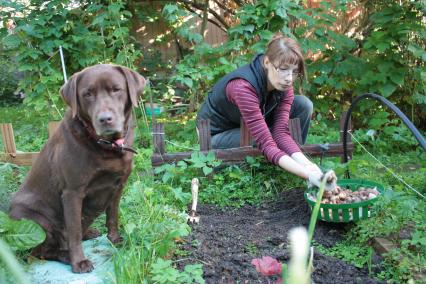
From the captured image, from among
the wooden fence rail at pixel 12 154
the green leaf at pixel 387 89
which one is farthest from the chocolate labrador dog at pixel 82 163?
the green leaf at pixel 387 89

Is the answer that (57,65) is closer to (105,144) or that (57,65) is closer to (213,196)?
(213,196)

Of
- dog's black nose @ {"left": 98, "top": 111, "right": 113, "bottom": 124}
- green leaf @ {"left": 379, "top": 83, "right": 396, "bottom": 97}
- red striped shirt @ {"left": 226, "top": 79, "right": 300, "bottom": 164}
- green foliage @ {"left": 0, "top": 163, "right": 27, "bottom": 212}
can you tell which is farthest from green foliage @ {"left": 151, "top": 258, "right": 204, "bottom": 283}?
green leaf @ {"left": 379, "top": 83, "right": 396, "bottom": 97}

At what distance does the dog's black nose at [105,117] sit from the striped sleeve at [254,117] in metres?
1.53

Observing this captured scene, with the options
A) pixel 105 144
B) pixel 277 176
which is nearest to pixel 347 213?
pixel 277 176

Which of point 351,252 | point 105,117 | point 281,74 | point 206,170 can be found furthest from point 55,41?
point 351,252

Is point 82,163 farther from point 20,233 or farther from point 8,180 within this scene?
point 8,180

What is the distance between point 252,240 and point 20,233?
1.42 meters

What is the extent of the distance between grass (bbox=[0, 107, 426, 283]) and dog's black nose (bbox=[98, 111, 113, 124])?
631 millimetres

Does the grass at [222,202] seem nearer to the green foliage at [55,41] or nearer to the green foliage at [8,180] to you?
the green foliage at [8,180]

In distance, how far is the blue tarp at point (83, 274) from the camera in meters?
2.42

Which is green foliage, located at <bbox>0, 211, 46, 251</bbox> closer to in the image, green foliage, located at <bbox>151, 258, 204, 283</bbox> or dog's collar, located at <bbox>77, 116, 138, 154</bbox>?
dog's collar, located at <bbox>77, 116, 138, 154</bbox>

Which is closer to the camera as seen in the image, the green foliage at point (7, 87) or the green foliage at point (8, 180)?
the green foliage at point (8, 180)

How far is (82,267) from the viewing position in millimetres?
2539

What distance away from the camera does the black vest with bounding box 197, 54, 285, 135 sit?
12.6ft
